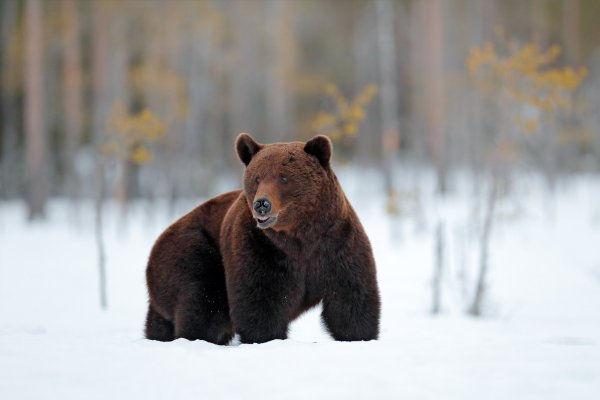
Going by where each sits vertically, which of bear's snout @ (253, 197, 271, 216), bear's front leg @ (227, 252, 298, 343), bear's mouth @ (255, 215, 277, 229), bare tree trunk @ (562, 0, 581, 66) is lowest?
bear's front leg @ (227, 252, 298, 343)

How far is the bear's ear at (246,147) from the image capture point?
4.20 meters

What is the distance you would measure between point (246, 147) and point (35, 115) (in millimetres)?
16350

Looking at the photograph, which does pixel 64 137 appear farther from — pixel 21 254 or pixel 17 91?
pixel 21 254

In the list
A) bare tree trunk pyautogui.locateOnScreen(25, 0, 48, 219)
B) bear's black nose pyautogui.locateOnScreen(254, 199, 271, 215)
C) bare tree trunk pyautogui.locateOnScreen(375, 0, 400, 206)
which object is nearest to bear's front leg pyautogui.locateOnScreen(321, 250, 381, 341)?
bear's black nose pyautogui.locateOnScreen(254, 199, 271, 215)

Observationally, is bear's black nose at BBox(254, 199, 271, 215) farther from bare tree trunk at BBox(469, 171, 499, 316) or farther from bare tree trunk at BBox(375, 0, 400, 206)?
bare tree trunk at BBox(375, 0, 400, 206)

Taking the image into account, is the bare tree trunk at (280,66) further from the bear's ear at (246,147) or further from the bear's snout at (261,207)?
the bear's snout at (261,207)

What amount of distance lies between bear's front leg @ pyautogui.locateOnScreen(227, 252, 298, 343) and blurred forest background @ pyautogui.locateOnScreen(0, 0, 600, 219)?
11.7 meters

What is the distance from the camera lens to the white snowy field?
3.24m

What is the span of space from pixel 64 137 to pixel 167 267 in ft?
75.0

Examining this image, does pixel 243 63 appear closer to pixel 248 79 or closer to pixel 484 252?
pixel 248 79

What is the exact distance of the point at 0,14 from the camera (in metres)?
25.2

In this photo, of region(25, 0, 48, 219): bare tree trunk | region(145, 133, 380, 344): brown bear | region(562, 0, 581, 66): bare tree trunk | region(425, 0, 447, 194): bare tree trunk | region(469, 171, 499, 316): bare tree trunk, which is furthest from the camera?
region(562, 0, 581, 66): bare tree trunk

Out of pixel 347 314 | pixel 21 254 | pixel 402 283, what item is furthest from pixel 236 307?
pixel 21 254

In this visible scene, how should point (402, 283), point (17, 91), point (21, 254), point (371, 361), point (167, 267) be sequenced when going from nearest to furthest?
point (371, 361)
point (167, 267)
point (402, 283)
point (21, 254)
point (17, 91)
